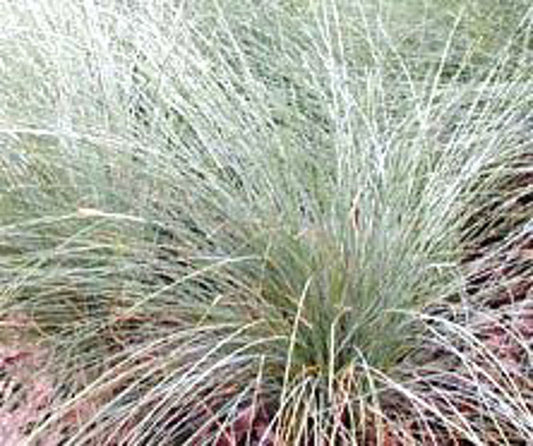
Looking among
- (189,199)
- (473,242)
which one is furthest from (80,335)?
(473,242)

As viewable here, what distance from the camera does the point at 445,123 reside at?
2404mm

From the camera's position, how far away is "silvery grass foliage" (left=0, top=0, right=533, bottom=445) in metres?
1.91

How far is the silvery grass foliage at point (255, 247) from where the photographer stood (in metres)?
1.91

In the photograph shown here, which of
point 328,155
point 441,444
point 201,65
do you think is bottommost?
point 441,444

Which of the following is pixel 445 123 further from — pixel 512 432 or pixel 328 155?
pixel 512 432

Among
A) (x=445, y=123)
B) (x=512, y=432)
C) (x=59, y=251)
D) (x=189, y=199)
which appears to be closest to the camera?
(x=512, y=432)

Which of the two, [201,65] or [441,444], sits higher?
[201,65]

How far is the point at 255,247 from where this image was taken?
2.06 meters

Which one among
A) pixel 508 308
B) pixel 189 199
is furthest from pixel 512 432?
pixel 189 199

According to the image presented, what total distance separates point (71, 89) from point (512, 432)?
126cm

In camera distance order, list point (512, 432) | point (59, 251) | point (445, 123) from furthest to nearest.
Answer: point (445, 123)
point (59, 251)
point (512, 432)

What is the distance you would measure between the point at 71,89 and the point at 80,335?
0.64 metres

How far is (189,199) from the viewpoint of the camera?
2174mm

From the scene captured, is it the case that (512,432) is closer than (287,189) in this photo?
Yes
